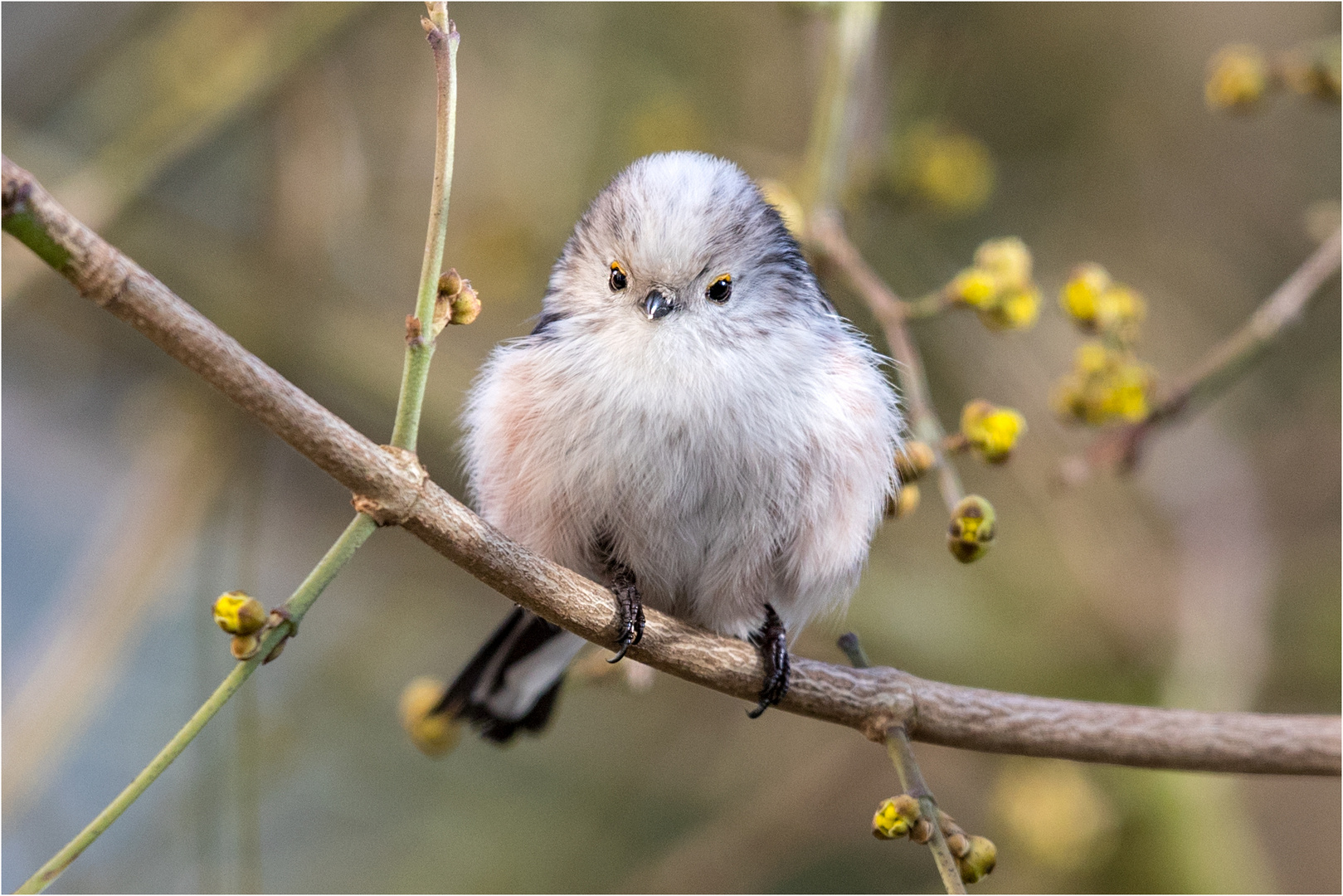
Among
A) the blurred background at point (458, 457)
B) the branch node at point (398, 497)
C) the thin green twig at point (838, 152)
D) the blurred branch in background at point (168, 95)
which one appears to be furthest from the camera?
the blurred background at point (458, 457)

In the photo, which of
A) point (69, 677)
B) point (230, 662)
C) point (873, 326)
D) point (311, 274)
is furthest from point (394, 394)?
point (873, 326)

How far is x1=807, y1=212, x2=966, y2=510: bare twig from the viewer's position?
7.25ft

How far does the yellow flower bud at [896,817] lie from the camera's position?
1.71 m

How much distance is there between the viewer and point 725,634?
256 centimetres

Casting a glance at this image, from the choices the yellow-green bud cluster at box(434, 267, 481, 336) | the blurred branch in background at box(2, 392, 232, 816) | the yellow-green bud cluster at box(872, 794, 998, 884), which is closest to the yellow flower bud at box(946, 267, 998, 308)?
the yellow-green bud cluster at box(872, 794, 998, 884)

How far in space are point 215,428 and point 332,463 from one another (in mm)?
2153

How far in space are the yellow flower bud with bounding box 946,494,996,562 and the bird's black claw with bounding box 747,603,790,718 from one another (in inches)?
16.0

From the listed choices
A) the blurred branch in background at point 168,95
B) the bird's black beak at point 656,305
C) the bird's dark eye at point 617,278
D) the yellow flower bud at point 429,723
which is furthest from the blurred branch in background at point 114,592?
the bird's black beak at point 656,305

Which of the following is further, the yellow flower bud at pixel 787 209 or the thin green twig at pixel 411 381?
the yellow flower bud at pixel 787 209

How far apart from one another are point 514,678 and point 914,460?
1139mm

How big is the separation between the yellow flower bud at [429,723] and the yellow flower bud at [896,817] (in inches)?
46.9

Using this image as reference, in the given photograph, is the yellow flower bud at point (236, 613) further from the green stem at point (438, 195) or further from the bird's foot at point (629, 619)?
the bird's foot at point (629, 619)

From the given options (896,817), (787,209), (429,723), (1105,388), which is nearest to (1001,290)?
(1105,388)

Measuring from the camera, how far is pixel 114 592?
3297 millimetres
